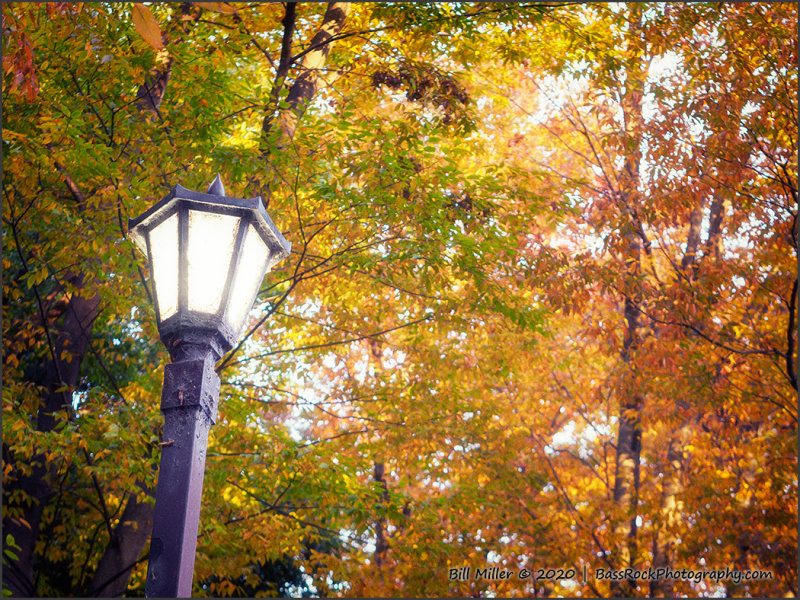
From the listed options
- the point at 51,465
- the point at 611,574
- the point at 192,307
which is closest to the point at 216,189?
the point at 192,307

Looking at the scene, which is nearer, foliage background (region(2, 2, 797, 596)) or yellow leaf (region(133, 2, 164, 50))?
yellow leaf (region(133, 2, 164, 50))

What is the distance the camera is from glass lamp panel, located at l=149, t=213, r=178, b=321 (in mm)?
3154

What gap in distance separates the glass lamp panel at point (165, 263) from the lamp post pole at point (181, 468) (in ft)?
0.77

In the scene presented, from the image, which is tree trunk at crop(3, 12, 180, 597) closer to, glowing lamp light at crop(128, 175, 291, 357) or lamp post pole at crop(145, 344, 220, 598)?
glowing lamp light at crop(128, 175, 291, 357)

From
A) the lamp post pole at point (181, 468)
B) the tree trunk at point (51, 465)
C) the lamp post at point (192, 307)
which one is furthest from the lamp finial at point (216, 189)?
the tree trunk at point (51, 465)

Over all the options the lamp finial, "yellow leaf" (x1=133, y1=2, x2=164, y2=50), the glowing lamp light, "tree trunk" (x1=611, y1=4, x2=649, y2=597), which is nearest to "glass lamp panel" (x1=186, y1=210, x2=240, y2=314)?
the glowing lamp light

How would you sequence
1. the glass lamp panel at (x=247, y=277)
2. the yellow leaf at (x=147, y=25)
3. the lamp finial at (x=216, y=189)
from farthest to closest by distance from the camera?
the lamp finial at (x=216, y=189)
the glass lamp panel at (x=247, y=277)
the yellow leaf at (x=147, y=25)

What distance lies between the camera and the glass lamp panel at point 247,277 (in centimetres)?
325

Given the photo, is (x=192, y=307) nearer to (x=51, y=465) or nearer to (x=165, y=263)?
(x=165, y=263)

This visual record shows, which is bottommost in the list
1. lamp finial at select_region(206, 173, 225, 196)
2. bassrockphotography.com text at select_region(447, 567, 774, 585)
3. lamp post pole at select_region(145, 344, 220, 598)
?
lamp post pole at select_region(145, 344, 220, 598)

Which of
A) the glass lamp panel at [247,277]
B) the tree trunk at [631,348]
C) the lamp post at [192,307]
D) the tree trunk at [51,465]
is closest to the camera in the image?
the lamp post at [192,307]

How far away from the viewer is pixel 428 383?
9.17m

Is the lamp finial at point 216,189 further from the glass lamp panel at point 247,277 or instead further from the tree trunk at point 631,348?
the tree trunk at point 631,348

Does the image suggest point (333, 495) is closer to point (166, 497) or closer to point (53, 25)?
point (166, 497)
